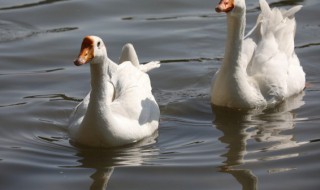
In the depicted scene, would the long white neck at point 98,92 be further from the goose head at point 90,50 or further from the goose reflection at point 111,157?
the goose reflection at point 111,157

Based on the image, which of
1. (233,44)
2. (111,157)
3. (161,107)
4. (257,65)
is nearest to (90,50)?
(111,157)

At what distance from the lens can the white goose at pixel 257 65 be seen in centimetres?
1007

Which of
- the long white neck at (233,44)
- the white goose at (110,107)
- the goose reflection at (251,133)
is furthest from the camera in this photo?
the long white neck at (233,44)

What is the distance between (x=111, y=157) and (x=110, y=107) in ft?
2.07

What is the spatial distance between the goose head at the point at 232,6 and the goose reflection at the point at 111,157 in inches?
64.7

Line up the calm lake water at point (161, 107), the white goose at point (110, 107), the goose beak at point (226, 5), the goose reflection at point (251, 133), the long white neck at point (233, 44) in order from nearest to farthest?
the calm lake water at point (161, 107) < the goose reflection at point (251, 133) < the white goose at point (110, 107) < the goose beak at point (226, 5) < the long white neck at point (233, 44)

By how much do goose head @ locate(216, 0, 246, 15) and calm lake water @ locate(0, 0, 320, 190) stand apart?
1209 mm

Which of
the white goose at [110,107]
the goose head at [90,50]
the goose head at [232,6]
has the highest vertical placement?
the goose head at [232,6]

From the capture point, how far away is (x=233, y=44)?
1009cm

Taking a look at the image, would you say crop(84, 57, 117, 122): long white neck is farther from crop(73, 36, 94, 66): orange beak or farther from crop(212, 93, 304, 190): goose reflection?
crop(212, 93, 304, 190): goose reflection

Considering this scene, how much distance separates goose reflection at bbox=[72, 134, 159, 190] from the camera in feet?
27.4

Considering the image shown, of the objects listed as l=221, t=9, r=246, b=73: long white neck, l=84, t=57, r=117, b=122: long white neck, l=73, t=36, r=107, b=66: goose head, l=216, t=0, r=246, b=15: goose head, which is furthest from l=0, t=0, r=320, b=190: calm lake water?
l=216, t=0, r=246, b=15: goose head

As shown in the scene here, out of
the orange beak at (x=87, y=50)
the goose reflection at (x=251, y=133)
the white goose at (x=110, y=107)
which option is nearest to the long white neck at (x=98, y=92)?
the white goose at (x=110, y=107)

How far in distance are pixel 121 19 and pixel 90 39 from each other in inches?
211
